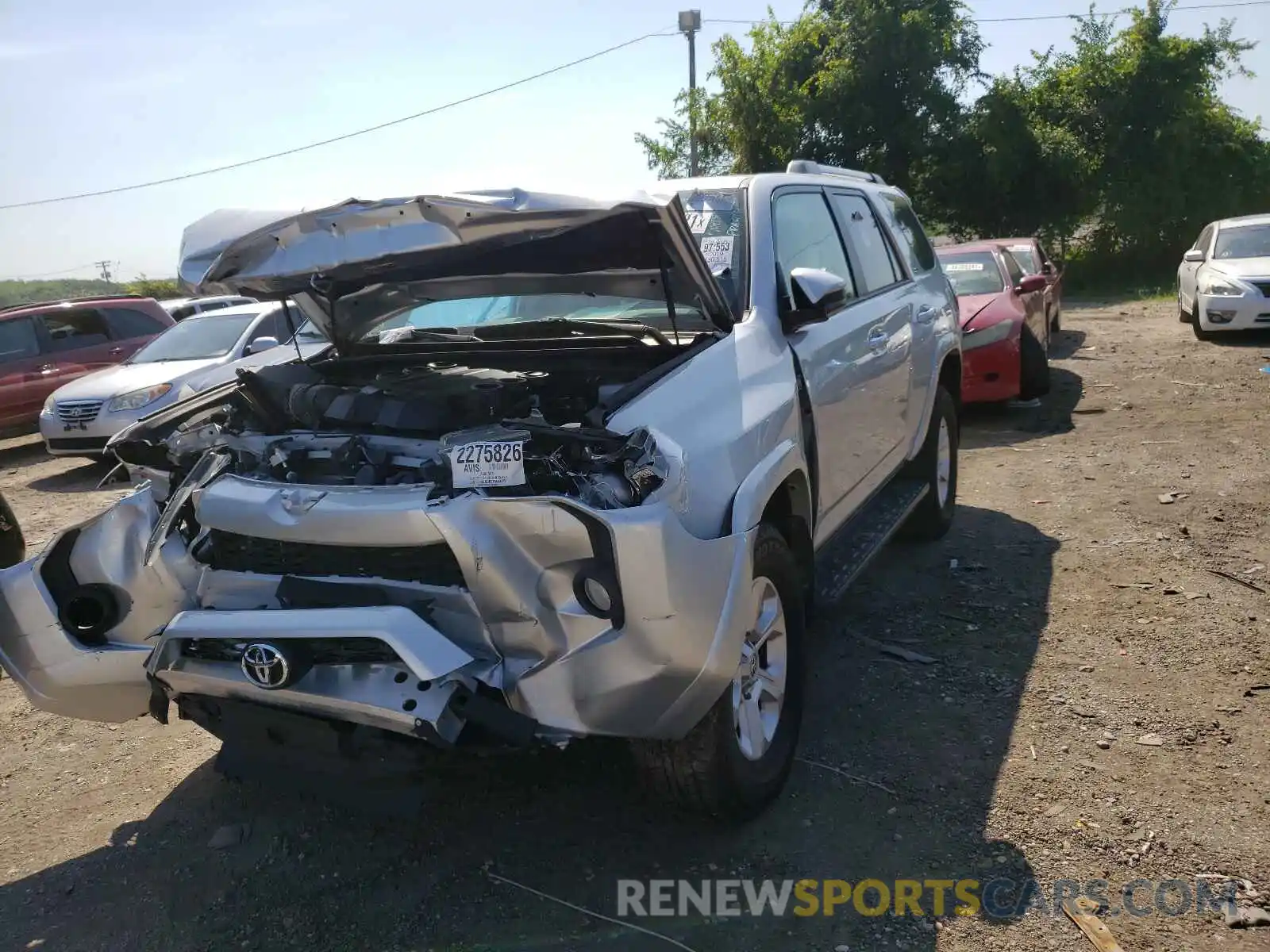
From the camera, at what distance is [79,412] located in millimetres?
10141

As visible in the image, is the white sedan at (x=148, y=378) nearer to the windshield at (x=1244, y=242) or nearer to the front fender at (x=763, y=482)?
the front fender at (x=763, y=482)

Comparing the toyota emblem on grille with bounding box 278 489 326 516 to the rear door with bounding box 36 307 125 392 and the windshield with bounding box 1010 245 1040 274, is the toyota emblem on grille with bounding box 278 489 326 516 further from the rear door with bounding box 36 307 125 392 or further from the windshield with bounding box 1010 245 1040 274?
the rear door with bounding box 36 307 125 392

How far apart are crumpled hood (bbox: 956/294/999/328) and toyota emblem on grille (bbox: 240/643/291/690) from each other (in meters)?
7.75

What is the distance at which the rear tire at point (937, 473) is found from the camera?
5680mm

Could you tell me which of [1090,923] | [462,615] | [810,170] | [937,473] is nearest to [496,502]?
[462,615]

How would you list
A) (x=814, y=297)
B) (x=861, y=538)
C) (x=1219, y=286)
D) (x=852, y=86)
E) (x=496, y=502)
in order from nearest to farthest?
(x=496, y=502), (x=814, y=297), (x=861, y=538), (x=1219, y=286), (x=852, y=86)

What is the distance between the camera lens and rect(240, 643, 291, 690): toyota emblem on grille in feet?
8.63

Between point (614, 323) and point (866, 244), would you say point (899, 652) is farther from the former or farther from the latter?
point (866, 244)

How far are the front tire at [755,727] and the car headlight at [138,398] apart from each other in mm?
8372

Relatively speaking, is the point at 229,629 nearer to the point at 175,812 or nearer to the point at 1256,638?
the point at 175,812

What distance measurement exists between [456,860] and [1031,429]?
23.4 feet

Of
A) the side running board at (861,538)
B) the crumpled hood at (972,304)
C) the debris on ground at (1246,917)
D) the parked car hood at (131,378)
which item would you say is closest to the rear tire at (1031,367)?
the crumpled hood at (972,304)

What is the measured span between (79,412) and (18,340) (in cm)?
298

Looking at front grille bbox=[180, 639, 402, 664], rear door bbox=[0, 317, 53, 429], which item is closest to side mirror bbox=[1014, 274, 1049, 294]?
front grille bbox=[180, 639, 402, 664]
